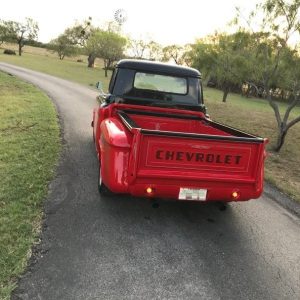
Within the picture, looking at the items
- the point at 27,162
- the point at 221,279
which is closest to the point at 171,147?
the point at 221,279

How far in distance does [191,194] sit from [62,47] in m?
79.2

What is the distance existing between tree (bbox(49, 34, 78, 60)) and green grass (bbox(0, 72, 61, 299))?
68.9 m

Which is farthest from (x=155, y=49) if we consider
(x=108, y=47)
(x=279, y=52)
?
(x=279, y=52)

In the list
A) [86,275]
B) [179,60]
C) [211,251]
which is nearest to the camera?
[86,275]

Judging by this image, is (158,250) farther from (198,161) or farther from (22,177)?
(22,177)

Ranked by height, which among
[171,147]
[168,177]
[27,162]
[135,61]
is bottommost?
[27,162]

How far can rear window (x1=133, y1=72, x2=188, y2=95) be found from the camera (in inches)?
267

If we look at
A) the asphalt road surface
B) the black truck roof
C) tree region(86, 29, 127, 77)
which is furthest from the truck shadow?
tree region(86, 29, 127, 77)

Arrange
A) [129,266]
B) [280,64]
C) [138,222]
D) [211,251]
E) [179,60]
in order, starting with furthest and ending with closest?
[179,60]
[280,64]
[138,222]
[211,251]
[129,266]

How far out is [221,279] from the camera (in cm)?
388

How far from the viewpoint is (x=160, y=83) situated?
685 cm

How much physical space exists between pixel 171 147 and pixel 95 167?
298 centimetres

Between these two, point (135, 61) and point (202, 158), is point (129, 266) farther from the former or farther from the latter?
point (135, 61)

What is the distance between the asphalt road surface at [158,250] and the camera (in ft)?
11.8
